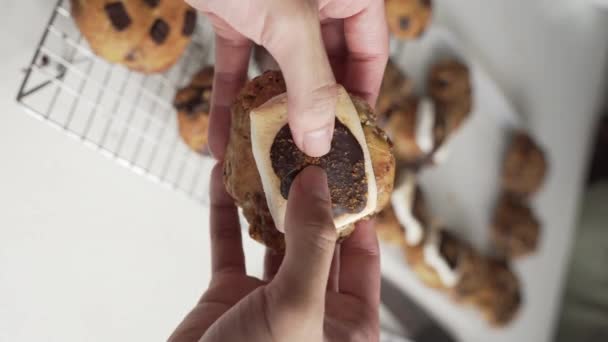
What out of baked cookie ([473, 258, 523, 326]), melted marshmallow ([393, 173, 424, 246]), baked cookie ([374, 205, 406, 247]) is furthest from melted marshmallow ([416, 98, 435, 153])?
baked cookie ([473, 258, 523, 326])

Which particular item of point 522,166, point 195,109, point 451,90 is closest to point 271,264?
point 195,109

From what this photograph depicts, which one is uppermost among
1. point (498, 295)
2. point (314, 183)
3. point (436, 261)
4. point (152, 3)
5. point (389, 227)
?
point (152, 3)

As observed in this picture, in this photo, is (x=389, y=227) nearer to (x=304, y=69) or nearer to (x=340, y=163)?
(x=340, y=163)

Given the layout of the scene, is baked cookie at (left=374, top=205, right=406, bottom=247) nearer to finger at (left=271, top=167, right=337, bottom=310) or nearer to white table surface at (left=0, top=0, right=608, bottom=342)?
white table surface at (left=0, top=0, right=608, bottom=342)

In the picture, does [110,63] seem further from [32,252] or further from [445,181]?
[445,181]

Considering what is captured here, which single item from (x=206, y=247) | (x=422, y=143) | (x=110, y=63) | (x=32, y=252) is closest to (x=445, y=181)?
(x=422, y=143)

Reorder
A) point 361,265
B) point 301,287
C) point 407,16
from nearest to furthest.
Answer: point 301,287 < point 361,265 < point 407,16
